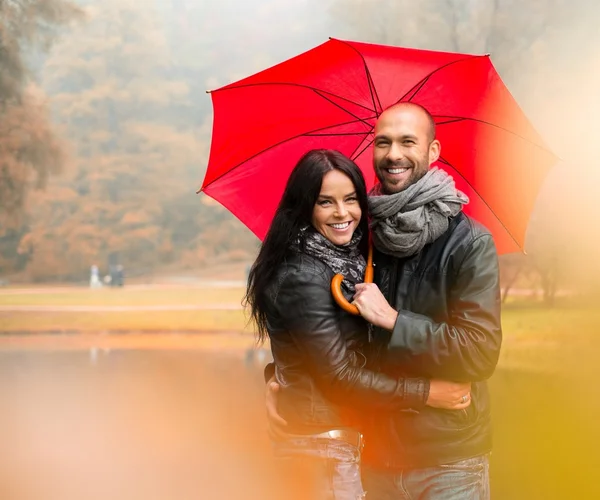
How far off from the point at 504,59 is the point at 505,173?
2.89 m

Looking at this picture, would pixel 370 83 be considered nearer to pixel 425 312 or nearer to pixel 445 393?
pixel 425 312

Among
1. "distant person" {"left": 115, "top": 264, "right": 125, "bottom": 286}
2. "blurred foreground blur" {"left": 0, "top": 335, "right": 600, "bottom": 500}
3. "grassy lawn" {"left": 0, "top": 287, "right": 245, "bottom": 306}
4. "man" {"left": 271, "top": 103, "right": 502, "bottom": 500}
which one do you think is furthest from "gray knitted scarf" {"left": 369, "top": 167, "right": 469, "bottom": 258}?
"distant person" {"left": 115, "top": 264, "right": 125, "bottom": 286}

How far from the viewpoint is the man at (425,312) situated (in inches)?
50.5

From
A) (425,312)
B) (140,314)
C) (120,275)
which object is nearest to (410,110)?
(425,312)

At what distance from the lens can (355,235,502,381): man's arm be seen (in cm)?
127

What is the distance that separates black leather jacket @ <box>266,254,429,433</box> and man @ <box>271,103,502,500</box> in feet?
0.15

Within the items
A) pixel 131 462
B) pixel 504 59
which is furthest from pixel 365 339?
pixel 504 59

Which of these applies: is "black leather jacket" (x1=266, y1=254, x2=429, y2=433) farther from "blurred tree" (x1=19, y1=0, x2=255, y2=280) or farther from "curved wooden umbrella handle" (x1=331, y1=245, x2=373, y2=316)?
"blurred tree" (x1=19, y1=0, x2=255, y2=280)

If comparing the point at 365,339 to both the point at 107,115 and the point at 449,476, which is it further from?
the point at 107,115

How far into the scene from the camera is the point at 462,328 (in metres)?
1.28

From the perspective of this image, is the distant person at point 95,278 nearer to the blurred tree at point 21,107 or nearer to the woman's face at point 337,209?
the blurred tree at point 21,107

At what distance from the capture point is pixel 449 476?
1.35m

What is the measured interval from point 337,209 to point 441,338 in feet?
1.01

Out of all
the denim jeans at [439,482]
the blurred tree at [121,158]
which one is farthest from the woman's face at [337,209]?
the blurred tree at [121,158]
